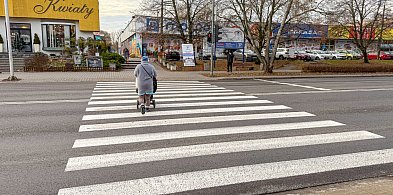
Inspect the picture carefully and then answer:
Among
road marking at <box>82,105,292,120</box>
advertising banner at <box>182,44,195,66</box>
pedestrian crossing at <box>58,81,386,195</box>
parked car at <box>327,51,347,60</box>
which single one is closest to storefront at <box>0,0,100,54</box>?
advertising banner at <box>182,44,195,66</box>

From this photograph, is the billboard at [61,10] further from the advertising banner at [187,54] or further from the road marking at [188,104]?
the road marking at [188,104]

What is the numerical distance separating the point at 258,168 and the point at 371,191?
4.76ft

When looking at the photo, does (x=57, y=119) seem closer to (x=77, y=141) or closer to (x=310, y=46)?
(x=77, y=141)

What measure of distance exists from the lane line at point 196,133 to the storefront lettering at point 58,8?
27649 mm

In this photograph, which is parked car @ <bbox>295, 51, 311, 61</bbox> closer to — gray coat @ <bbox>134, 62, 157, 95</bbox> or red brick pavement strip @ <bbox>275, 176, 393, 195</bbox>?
gray coat @ <bbox>134, 62, 157, 95</bbox>

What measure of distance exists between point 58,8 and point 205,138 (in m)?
→ 28.7

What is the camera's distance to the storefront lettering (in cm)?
2822

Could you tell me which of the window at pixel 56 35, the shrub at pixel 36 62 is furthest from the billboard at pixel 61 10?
the shrub at pixel 36 62

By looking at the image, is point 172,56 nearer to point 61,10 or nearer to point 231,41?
point 231,41

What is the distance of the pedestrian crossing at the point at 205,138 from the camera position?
394 centimetres

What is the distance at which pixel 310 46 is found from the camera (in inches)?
2323

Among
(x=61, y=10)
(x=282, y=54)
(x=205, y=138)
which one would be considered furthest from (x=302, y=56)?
(x=205, y=138)

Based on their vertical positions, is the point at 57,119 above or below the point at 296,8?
below

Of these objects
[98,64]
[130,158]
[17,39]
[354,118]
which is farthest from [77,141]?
[17,39]
